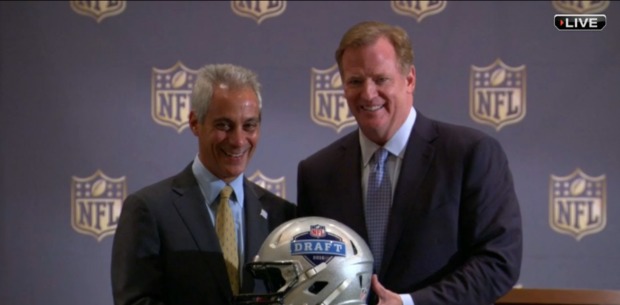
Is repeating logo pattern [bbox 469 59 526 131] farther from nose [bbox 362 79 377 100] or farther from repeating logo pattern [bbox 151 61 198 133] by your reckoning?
nose [bbox 362 79 377 100]

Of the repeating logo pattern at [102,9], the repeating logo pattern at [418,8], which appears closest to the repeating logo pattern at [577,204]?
the repeating logo pattern at [418,8]

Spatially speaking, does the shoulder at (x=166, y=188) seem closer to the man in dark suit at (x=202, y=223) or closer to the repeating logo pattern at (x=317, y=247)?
the man in dark suit at (x=202, y=223)

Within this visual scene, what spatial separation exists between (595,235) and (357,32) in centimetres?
209

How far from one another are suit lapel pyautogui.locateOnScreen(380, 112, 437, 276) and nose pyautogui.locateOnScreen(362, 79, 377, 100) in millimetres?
198

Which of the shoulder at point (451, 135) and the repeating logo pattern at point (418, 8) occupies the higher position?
the repeating logo pattern at point (418, 8)

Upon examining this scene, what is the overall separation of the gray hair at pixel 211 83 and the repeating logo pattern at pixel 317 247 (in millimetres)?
512

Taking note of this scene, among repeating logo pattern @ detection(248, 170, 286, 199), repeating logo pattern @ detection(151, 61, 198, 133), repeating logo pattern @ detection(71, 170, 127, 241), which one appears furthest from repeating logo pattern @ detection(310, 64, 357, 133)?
repeating logo pattern @ detection(71, 170, 127, 241)

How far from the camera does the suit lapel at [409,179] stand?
2.80 metres

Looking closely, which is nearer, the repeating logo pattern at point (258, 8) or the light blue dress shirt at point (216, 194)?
the light blue dress shirt at point (216, 194)

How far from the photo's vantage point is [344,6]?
459cm

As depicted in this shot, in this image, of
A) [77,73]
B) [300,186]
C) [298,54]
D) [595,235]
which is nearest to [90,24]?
[77,73]

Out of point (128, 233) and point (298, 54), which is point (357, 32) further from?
point (298, 54)

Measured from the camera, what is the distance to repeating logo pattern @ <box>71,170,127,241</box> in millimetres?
4629

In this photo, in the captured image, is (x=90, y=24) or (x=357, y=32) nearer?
(x=357, y=32)
